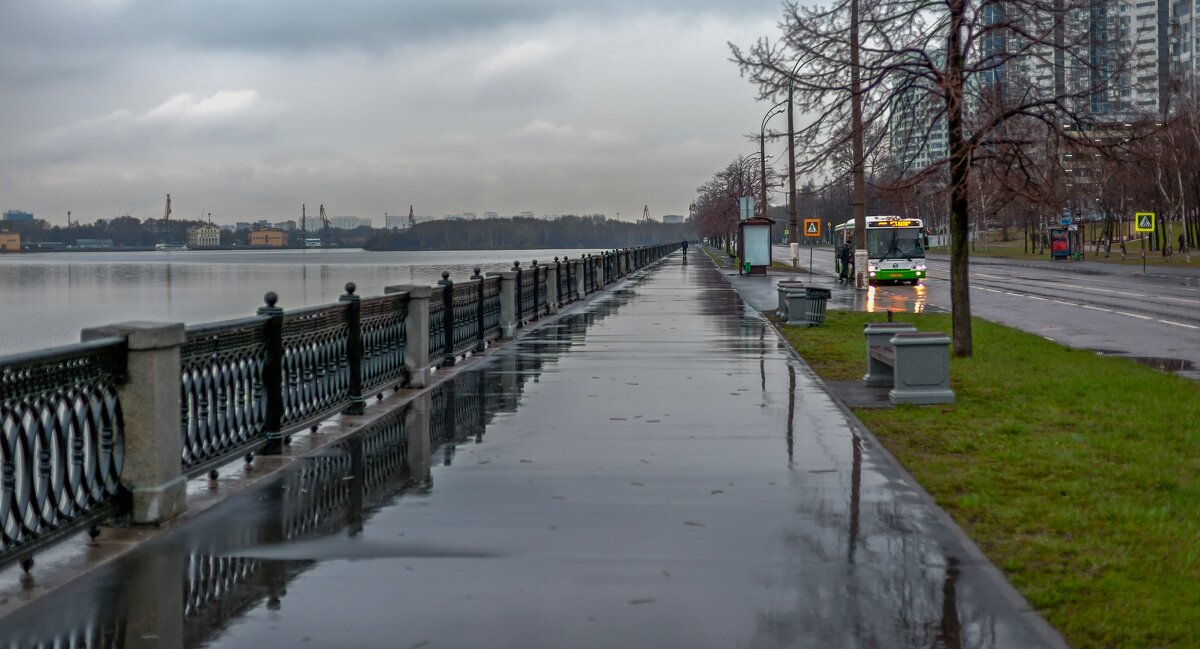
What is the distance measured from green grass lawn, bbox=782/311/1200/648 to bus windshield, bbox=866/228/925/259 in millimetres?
32910

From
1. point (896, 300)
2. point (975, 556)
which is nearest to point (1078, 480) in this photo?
point (975, 556)

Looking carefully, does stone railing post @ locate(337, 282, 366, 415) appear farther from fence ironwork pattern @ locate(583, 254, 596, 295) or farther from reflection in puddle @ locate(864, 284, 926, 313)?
fence ironwork pattern @ locate(583, 254, 596, 295)

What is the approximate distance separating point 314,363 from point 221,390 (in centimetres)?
234

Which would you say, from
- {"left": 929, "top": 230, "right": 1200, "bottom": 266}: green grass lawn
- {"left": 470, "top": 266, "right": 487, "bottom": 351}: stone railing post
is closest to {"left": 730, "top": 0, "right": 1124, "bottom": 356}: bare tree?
{"left": 470, "top": 266, "right": 487, "bottom": 351}: stone railing post

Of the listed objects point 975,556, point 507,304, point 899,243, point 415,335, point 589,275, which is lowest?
point 975,556

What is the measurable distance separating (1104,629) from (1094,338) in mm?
18035

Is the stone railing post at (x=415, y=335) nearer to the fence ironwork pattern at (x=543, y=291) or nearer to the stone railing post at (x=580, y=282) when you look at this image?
the fence ironwork pattern at (x=543, y=291)

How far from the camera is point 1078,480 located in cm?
900

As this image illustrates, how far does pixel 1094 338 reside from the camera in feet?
72.7

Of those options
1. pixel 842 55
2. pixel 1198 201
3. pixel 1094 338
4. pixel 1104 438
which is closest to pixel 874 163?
pixel 842 55

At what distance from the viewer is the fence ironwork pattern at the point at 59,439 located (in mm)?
6293

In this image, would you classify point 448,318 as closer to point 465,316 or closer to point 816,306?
point 465,316

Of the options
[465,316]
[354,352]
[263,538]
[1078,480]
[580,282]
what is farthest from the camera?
[580,282]

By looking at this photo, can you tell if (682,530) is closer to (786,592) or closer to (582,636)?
(786,592)
